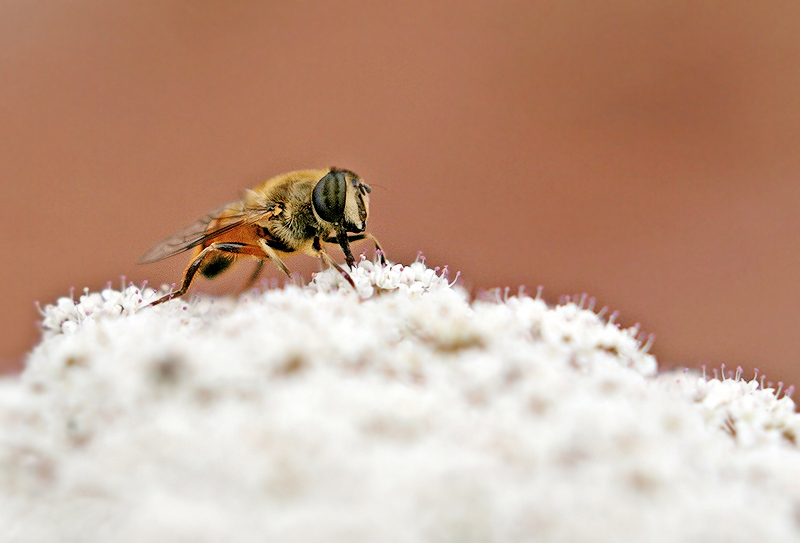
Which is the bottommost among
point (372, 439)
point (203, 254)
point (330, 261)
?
point (372, 439)

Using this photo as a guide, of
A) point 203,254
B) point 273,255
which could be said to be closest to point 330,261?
point 273,255

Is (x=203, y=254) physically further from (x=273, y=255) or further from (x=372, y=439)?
(x=372, y=439)

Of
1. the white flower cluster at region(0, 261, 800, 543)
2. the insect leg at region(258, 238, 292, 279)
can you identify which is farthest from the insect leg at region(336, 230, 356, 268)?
the white flower cluster at region(0, 261, 800, 543)

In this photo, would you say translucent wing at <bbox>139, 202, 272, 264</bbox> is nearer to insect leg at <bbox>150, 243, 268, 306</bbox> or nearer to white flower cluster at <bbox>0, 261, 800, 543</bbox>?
insect leg at <bbox>150, 243, 268, 306</bbox>

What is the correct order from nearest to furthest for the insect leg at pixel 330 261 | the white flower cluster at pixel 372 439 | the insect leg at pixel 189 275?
1. the white flower cluster at pixel 372 439
2. the insect leg at pixel 330 261
3. the insect leg at pixel 189 275

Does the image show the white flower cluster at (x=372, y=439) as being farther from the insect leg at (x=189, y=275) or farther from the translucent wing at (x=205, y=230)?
the translucent wing at (x=205, y=230)

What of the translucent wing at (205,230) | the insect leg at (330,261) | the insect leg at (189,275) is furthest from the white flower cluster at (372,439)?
the translucent wing at (205,230)

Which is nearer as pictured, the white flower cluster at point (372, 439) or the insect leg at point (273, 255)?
the white flower cluster at point (372, 439)

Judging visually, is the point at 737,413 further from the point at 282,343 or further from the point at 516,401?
the point at 282,343
